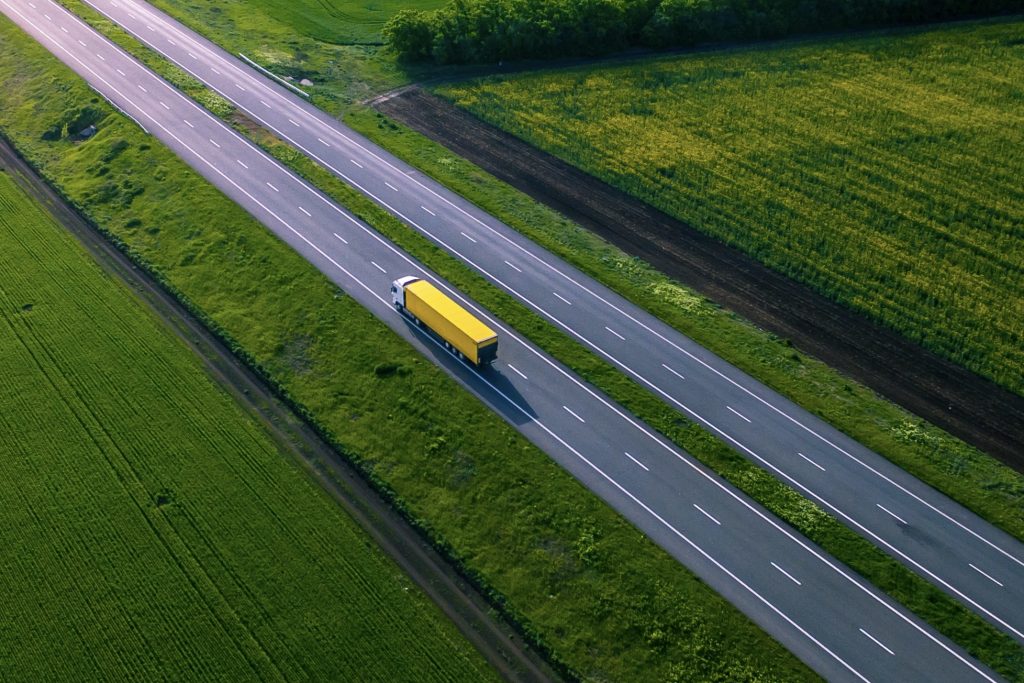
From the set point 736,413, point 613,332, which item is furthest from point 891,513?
point 613,332

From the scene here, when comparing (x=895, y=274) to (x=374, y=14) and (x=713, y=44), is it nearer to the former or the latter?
(x=713, y=44)

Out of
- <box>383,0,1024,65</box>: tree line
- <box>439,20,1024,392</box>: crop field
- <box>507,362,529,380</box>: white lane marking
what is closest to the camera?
<box>507,362,529,380</box>: white lane marking

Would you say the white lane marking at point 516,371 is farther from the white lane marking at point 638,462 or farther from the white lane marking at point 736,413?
the white lane marking at point 736,413

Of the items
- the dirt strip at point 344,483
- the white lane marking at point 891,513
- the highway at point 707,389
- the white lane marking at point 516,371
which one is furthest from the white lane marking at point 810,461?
the dirt strip at point 344,483

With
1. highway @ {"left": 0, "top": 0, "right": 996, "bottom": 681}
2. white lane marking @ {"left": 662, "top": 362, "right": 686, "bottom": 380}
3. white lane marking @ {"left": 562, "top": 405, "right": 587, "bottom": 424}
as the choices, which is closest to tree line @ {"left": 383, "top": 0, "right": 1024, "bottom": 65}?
highway @ {"left": 0, "top": 0, "right": 996, "bottom": 681}

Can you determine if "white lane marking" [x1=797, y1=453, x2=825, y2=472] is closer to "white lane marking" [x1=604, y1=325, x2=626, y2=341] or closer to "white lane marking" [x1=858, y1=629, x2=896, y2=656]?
"white lane marking" [x1=858, y1=629, x2=896, y2=656]

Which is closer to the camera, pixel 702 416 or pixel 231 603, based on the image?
pixel 231 603

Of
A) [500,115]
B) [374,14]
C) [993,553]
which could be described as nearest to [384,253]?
[500,115]
